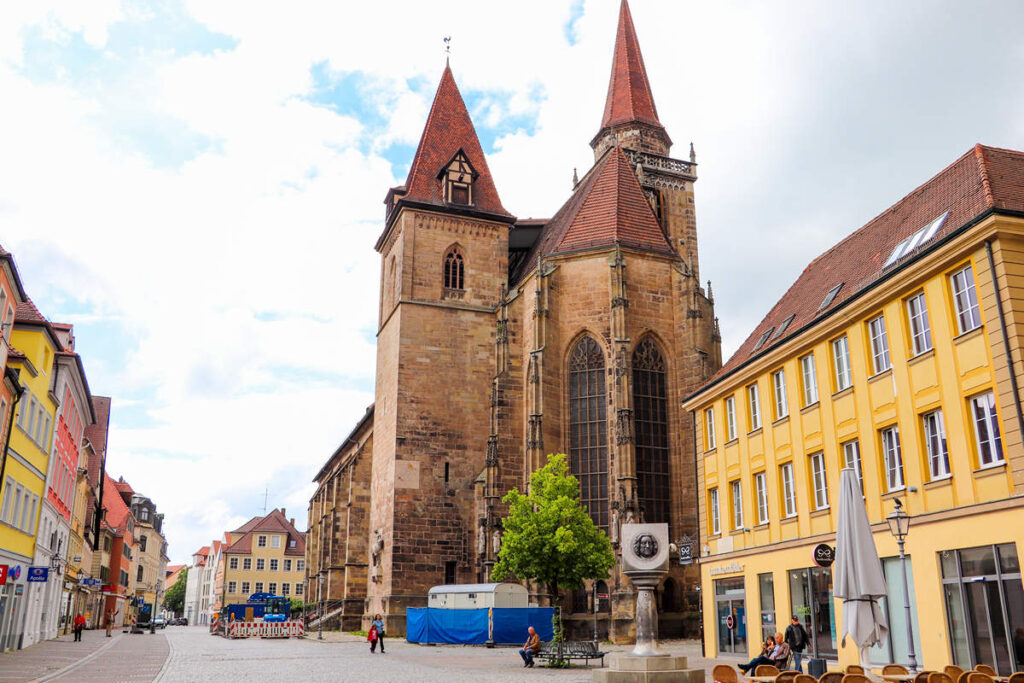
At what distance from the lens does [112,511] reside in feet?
236

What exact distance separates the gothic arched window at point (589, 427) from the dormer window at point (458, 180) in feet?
40.9

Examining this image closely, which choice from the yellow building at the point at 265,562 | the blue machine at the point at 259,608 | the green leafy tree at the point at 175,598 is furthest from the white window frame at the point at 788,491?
the green leafy tree at the point at 175,598

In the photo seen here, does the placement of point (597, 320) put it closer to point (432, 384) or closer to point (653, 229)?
point (653, 229)

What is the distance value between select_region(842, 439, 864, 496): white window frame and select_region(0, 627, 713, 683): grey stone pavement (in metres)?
5.59

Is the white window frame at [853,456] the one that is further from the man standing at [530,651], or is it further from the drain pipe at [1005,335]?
the man standing at [530,651]

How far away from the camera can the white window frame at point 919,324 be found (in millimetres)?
16391

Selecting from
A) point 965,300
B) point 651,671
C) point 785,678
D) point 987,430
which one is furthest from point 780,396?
point 785,678

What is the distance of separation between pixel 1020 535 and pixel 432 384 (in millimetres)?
29855

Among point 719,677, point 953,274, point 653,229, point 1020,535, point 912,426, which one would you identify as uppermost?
point 653,229

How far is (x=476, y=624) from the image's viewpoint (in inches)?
1190

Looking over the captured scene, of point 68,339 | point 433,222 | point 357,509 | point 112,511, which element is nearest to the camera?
point 68,339

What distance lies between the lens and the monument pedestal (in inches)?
569

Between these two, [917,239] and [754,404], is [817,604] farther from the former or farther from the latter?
[917,239]

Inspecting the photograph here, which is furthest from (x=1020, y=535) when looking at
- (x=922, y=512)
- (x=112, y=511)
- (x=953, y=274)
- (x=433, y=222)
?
(x=112, y=511)
